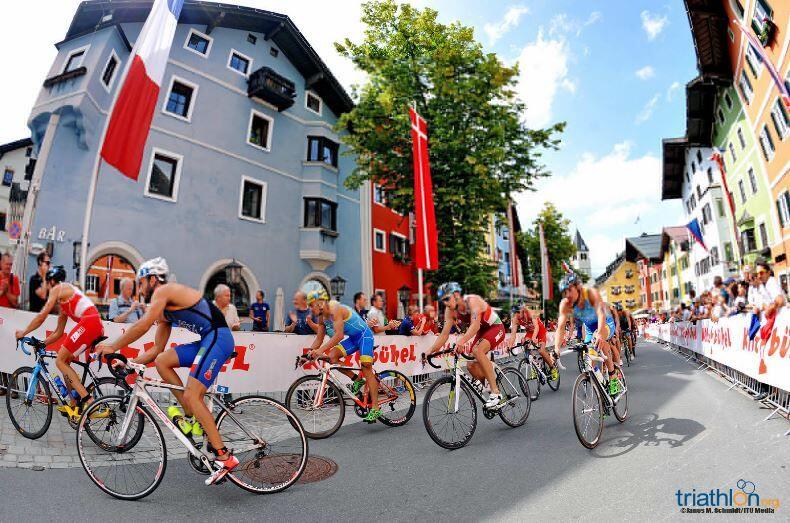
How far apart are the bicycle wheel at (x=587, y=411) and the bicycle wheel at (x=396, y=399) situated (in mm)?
2385

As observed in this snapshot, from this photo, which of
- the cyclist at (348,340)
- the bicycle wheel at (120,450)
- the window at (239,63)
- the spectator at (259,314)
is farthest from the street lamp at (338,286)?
the bicycle wheel at (120,450)

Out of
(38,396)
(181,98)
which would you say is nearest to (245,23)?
(181,98)

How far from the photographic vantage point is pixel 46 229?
1275cm

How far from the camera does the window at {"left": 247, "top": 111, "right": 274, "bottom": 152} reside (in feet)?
67.4

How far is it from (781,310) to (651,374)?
5368mm

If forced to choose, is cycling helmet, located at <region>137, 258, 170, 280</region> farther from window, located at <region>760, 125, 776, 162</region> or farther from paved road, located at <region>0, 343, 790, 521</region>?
window, located at <region>760, 125, 776, 162</region>

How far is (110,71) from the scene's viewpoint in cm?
1500

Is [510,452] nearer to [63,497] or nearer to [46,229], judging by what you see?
[63,497]

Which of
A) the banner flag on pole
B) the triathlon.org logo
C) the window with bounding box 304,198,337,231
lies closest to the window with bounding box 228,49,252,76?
the window with bounding box 304,198,337,231

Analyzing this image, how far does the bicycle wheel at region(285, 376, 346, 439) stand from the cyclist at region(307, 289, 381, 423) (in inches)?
11.9

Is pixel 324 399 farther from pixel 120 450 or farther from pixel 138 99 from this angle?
pixel 138 99

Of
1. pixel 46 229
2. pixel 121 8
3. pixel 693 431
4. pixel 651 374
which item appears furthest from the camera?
pixel 121 8

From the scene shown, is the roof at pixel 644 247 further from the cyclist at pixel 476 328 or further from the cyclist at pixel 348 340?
the cyclist at pixel 348 340

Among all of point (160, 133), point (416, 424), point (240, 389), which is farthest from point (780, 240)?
point (160, 133)
